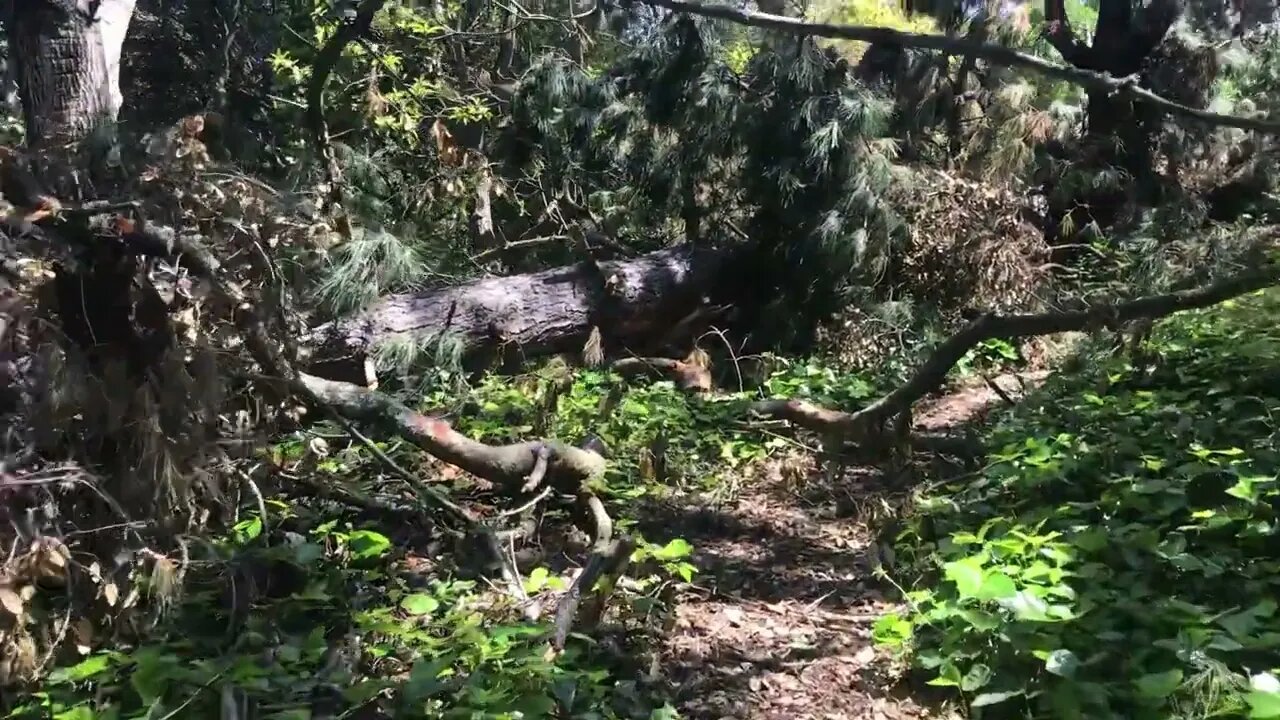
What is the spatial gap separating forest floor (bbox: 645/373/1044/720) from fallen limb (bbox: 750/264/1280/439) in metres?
0.25

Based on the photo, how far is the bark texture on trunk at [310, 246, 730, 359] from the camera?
16.0 ft

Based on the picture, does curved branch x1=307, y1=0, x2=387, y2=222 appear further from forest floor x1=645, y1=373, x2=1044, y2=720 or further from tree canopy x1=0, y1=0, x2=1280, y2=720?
forest floor x1=645, y1=373, x2=1044, y2=720

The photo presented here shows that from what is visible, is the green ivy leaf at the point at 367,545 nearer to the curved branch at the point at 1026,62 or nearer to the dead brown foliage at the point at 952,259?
the curved branch at the point at 1026,62

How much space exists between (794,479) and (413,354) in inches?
77.7

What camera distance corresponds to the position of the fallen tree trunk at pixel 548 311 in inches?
190

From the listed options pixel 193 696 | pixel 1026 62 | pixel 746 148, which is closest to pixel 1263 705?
pixel 1026 62

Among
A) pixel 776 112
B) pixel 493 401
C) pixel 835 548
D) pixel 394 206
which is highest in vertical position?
pixel 776 112

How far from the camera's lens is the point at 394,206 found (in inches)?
240

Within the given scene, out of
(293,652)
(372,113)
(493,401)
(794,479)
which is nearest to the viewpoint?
(293,652)

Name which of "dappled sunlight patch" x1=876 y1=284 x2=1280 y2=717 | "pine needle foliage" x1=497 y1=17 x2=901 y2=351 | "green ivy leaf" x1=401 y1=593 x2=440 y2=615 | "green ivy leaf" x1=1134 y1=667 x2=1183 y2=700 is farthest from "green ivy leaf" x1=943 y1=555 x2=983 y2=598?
"pine needle foliage" x1=497 y1=17 x2=901 y2=351

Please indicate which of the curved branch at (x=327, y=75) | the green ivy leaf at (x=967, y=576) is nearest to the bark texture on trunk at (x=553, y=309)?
the curved branch at (x=327, y=75)

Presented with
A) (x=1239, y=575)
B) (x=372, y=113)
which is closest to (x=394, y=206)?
(x=372, y=113)

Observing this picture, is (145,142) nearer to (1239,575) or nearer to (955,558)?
(955,558)

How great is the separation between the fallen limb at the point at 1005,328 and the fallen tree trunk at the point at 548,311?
1.67 metres
